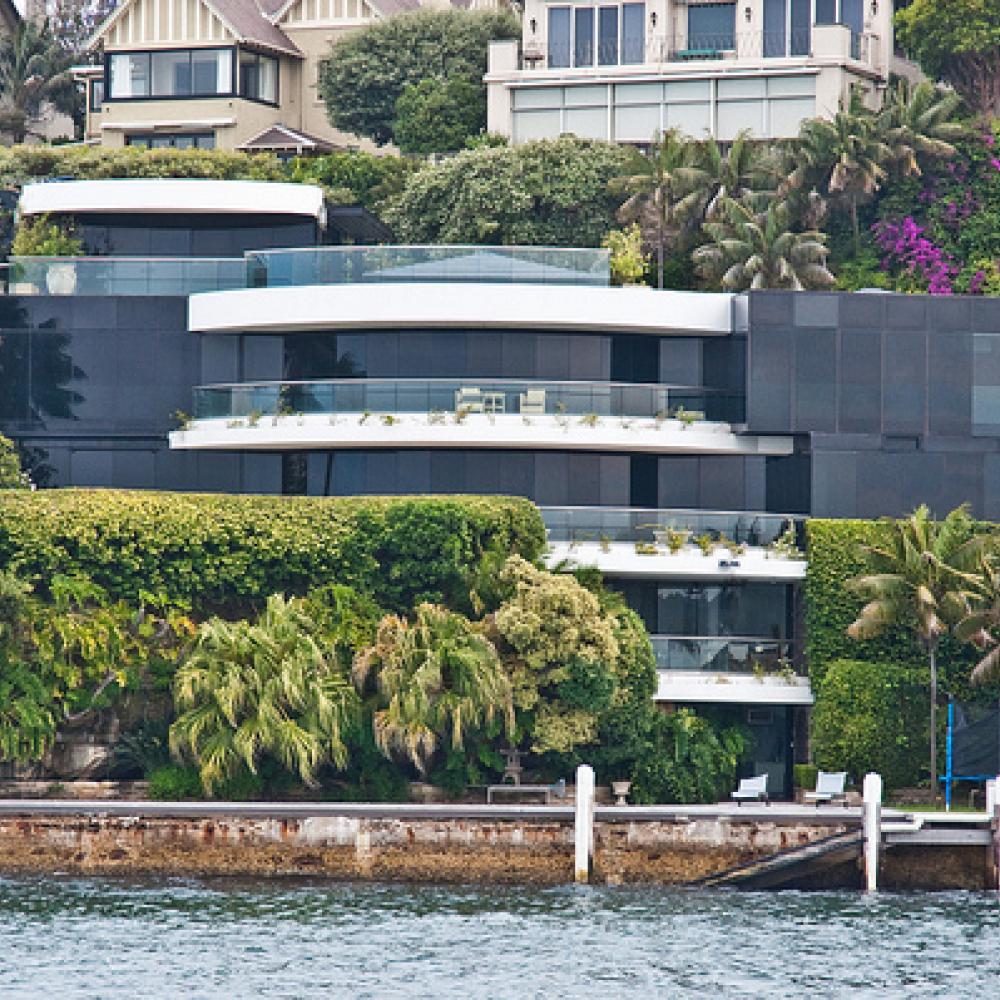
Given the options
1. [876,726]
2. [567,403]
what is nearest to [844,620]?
[876,726]

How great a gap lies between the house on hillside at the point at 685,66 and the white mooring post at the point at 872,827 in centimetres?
3893

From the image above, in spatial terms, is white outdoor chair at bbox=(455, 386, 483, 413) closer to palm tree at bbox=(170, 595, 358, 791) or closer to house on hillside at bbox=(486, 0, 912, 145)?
palm tree at bbox=(170, 595, 358, 791)

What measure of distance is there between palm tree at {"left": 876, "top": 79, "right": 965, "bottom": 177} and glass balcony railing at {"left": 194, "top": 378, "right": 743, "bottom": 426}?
2057cm

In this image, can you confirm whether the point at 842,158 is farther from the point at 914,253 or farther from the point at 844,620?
the point at 844,620

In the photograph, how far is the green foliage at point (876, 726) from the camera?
7031 centimetres

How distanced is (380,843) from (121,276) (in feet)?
72.6

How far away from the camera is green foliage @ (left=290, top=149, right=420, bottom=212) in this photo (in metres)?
98.6

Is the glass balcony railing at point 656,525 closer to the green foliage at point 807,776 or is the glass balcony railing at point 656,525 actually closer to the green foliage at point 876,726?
the green foliage at point 876,726

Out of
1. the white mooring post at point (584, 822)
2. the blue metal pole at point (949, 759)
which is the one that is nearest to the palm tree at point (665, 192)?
the blue metal pole at point (949, 759)

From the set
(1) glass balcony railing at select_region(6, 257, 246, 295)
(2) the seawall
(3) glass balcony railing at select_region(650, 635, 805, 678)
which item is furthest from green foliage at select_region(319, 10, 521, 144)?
(2) the seawall

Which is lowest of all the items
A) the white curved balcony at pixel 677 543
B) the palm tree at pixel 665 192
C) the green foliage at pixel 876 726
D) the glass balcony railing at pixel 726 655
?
the green foliage at pixel 876 726

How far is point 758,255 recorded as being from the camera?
84.1 m

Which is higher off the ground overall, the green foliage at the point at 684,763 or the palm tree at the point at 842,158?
the palm tree at the point at 842,158

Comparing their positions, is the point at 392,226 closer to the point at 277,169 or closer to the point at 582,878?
the point at 277,169
